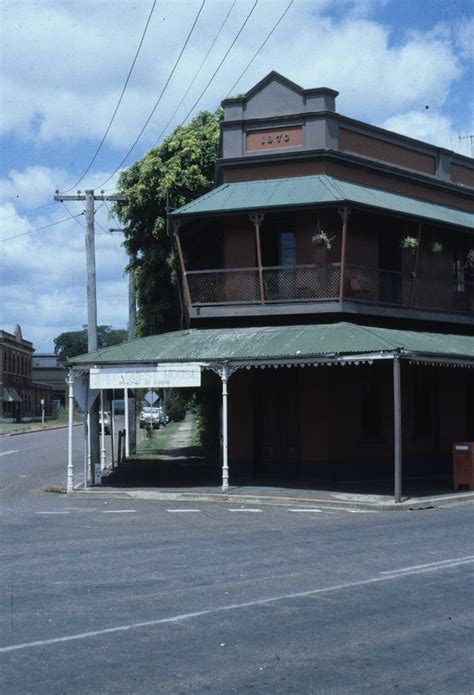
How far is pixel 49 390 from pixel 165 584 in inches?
3926

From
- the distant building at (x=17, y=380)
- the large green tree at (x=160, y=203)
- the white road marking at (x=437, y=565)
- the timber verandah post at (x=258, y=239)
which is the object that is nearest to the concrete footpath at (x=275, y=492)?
the timber verandah post at (x=258, y=239)

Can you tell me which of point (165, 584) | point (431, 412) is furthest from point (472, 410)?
point (165, 584)

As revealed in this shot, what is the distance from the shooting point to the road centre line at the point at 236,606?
6836 millimetres

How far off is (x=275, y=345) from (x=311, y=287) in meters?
2.58

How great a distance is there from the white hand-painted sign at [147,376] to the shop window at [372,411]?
16.1 ft

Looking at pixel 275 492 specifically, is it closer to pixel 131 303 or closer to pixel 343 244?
pixel 343 244

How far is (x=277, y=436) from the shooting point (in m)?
22.3

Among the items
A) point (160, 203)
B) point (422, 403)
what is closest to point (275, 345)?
point (422, 403)

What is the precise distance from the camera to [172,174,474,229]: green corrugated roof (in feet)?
70.0

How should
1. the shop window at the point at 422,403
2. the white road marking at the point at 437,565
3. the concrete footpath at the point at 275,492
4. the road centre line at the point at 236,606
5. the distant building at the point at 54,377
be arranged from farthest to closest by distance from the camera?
the distant building at the point at 54,377 → the shop window at the point at 422,403 → the concrete footpath at the point at 275,492 → the white road marking at the point at 437,565 → the road centre line at the point at 236,606

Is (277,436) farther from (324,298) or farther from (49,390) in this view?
(49,390)

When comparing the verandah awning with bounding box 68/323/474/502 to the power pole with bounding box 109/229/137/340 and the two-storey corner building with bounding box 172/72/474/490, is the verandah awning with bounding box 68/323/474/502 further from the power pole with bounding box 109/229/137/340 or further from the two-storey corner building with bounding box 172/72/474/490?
the power pole with bounding box 109/229/137/340

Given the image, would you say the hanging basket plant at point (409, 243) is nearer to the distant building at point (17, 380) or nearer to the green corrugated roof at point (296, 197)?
the green corrugated roof at point (296, 197)

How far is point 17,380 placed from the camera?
86.2 meters
